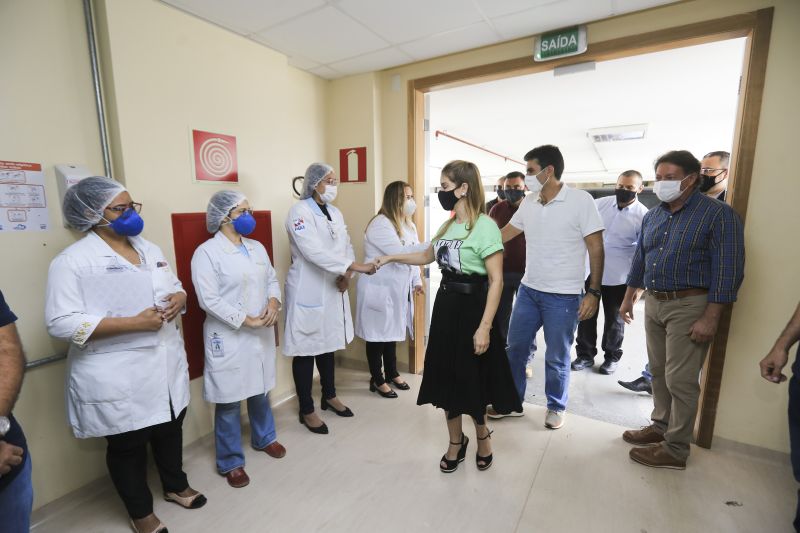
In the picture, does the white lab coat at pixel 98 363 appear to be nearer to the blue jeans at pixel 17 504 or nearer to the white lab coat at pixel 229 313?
the white lab coat at pixel 229 313

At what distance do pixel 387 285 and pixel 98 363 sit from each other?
1.76 meters

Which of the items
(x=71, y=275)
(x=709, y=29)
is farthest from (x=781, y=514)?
(x=71, y=275)

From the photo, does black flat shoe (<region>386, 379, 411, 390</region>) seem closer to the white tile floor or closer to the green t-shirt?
the white tile floor

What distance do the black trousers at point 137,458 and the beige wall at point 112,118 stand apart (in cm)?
42

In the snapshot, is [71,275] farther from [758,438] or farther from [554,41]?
[758,438]

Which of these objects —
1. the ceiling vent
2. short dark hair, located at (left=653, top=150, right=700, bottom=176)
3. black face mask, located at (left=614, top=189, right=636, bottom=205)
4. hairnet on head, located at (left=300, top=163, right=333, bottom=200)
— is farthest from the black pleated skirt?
the ceiling vent

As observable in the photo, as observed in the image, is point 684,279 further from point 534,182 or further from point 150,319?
point 150,319

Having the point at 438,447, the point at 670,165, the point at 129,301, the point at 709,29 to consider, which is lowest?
the point at 438,447

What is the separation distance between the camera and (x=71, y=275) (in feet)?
4.91

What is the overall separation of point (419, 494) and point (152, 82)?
8.58 feet

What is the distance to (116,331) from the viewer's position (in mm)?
1523

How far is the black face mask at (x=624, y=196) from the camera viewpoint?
10.4 ft

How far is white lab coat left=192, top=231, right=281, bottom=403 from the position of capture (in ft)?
6.26

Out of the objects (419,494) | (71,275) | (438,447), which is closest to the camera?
(71,275)
